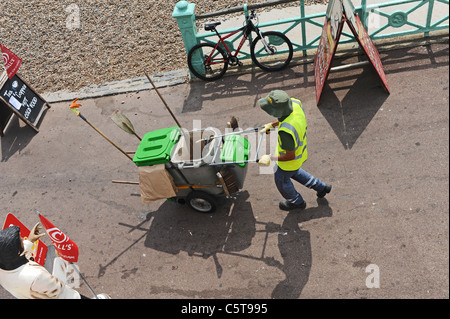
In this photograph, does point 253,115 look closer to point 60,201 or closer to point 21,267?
point 60,201

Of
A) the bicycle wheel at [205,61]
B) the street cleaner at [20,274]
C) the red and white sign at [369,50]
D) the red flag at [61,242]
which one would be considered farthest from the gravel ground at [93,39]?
the street cleaner at [20,274]

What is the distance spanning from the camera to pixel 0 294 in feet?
18.4

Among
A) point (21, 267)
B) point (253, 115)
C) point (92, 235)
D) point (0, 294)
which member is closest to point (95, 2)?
point (253, 115)

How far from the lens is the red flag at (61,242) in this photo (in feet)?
14.6

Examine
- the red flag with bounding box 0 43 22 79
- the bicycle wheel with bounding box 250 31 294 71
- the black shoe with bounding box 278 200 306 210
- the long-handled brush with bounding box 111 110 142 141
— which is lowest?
the black shoe with bounding box 278 200 306 210

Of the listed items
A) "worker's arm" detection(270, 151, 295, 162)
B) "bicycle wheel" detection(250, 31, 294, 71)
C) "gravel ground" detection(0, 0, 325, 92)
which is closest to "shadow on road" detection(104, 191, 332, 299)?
"worker's arm" detection(270, 151, 295, 162)

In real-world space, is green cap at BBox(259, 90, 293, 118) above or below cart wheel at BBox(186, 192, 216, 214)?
above

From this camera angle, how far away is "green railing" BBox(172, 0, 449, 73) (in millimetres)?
7202

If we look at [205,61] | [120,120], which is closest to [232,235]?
[120,120]

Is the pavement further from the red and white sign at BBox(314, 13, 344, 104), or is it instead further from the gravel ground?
the gravel ground

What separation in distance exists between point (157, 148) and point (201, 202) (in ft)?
3.34

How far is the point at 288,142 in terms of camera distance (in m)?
4.67

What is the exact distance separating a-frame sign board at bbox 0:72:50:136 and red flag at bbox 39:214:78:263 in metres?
4.10

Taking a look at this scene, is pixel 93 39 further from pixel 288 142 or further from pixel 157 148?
pixel 288 142
